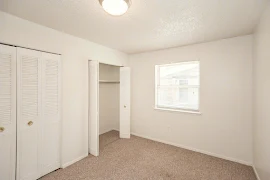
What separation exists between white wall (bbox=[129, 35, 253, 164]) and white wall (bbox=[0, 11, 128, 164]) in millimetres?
1817

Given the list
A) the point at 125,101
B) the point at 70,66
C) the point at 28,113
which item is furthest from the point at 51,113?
the point at 125,101

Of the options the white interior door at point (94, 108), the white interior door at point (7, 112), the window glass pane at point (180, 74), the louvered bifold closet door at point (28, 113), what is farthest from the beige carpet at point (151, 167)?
the window glass pane at point (180, 74)

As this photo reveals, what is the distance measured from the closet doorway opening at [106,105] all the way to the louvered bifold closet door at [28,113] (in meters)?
0.95

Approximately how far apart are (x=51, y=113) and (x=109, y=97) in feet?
7.66

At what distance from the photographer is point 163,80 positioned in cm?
364

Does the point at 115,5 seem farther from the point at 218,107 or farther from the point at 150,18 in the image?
the point at 218,107

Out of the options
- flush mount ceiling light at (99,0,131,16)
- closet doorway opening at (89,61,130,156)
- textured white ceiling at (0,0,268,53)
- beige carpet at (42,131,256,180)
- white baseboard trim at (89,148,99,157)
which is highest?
textured white ceiling at (0,0,268,53)

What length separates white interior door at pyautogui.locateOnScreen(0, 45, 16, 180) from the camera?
5.60ft

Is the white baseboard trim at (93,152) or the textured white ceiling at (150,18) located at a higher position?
the textured white ceiling at (150,18)

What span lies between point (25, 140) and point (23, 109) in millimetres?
468

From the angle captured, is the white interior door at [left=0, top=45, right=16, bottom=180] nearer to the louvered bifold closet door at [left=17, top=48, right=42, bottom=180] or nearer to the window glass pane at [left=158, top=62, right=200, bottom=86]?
the louvered bifold closet door at [left=17, top=48, right=42, bottom=180]

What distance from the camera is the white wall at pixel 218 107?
→ 8.17ft

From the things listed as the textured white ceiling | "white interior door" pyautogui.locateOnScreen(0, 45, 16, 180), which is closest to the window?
the textured white ceiling

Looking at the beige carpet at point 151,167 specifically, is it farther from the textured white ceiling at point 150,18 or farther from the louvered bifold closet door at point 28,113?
the textured white ceiling at point 150,18
